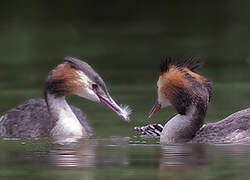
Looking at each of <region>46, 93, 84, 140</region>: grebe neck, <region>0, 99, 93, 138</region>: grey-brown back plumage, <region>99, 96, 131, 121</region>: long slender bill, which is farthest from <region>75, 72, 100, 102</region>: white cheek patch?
<region>0, 99, 93, 138</region>: grey-brown back plumage

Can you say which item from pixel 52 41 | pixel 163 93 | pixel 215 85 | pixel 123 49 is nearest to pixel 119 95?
pixel 215 85

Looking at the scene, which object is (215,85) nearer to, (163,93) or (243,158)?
(163,93)

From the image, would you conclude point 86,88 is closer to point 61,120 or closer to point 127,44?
point 61,120

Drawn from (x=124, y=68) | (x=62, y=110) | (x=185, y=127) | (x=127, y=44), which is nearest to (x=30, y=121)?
(x=62, y=110)

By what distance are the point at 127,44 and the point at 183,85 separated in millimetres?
15257

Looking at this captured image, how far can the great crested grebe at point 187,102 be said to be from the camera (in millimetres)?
17344

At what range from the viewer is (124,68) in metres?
27.0

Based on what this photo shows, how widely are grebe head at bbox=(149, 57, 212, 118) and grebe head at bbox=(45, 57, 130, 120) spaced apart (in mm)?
844

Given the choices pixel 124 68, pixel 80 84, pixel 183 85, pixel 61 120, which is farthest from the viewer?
pixel 124 68

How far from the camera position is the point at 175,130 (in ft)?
57.4

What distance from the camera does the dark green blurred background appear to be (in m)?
22.5

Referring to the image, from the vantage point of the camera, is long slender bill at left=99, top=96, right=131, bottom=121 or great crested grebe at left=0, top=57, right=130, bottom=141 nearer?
long slender bill at left=99, top=96, right=131, bottom=121

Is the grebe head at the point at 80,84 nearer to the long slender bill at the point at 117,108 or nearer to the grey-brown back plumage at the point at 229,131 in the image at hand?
the long slender bill at the point at 117,108

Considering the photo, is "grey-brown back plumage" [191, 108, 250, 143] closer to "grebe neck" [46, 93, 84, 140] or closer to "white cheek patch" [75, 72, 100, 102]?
"white cheek patch" [75, 72, 100, 102]
